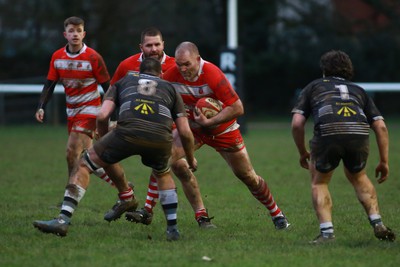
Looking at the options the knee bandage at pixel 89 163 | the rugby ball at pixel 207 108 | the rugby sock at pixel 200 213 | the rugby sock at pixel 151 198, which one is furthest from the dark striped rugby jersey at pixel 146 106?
the rugby sock at pixel 151 198

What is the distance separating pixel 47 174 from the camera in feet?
49.0

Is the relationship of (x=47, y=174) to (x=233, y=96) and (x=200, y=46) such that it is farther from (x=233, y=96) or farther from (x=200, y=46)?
(x=200, y=46)

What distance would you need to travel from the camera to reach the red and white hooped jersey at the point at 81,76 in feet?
34.7

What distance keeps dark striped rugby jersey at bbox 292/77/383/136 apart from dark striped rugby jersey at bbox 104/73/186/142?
1121 millimetres

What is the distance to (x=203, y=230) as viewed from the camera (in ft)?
29.0

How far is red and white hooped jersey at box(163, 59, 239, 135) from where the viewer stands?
8727 millimetres

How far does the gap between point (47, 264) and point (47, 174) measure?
8.22 m

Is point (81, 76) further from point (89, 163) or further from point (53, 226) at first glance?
point (53, 226)

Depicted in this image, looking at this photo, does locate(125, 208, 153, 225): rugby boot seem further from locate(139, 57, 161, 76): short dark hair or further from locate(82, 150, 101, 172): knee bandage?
locate(139, 57, 161, 76): short dark hair

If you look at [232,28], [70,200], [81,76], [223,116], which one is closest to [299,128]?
[223,116]

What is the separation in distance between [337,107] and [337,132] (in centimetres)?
22

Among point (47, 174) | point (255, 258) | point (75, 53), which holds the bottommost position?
point (255, 258)

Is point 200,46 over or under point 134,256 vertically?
over

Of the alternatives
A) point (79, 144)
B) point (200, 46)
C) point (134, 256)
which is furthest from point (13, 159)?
point (200, 46)
